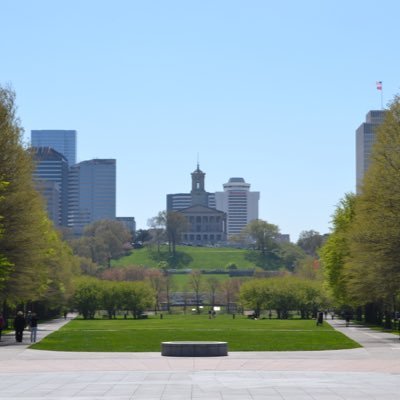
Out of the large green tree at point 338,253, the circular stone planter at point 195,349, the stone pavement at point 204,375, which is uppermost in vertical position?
the large green tree at point 338,253

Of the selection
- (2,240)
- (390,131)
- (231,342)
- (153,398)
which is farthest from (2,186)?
(153,398)

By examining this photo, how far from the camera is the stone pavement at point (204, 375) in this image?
29484mm

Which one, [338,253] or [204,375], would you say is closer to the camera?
[204,375]

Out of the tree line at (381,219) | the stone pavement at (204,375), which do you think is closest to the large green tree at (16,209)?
the stone pavement at (204,375)

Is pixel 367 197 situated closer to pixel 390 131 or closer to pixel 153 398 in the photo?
pixel 390 131

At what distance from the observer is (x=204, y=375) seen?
1432 inches

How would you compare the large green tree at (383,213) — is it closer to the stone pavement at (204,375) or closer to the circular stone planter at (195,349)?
the stone pavement at (204,375)

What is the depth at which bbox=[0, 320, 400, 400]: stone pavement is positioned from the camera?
29484 mm

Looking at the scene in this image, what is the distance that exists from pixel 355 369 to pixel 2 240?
29.9m

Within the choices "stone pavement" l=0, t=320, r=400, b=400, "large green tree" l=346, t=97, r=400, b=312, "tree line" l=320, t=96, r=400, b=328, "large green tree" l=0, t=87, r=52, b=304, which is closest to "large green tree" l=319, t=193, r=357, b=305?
"tree line" l=320, t=96, r=400, b=328

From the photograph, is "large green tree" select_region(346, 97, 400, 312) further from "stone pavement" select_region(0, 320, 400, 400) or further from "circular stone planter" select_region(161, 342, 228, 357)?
"circular stone planter" select_region(161, 342, 228, 357)

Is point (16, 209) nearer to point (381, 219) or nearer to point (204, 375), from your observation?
point (381, 219)

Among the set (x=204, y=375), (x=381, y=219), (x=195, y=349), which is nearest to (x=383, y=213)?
(x=381, y=219)

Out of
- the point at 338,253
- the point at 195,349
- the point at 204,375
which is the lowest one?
the point at 204,375
